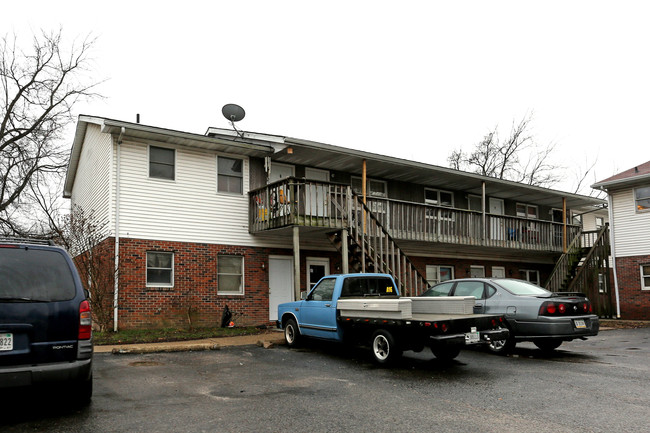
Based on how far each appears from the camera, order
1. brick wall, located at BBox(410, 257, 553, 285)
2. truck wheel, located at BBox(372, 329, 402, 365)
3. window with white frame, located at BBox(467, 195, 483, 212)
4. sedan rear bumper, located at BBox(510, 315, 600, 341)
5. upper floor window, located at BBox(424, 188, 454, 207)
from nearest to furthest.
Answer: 1. truck wheel, located at BBox(372, 329, 402, 365)
2. sedan rear bumper, located at BBox(510, 315, 600, 341)
3. brick wall, located at BBox(410, 257, 553, 285)
4. upper floor window, located at BBox(424, 188, 454, 207)
5. window with white frame, located at BBox(467, 195, 483, 212)

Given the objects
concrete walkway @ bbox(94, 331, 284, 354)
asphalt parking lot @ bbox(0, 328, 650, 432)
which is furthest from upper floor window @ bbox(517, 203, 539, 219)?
concrete walkway @ bbox(94, 331, 284, 354)

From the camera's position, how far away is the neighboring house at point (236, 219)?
48.2 feet

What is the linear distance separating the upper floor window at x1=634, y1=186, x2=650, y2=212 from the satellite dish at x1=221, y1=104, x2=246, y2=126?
663 inches

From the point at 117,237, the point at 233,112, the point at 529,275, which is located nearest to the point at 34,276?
the point at 117,237

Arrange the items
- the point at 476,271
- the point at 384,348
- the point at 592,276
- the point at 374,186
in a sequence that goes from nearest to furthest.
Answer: the point at 384,348
the point at 374,186
the point at 592,276
the point at 476,271

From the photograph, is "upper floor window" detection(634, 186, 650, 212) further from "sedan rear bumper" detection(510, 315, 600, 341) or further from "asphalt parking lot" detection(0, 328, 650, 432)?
"sedan rear bumper" detection(510, 315, 600, 341)

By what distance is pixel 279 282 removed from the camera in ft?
56.3

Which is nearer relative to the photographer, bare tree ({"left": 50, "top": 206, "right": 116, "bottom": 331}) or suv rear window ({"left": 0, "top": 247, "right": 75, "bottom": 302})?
suv rear window ({"left": 0, "top": 247, "right": 75, "bottom": 302})

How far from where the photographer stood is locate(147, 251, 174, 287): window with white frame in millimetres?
14900

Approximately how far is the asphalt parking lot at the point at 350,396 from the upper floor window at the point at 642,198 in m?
14.1

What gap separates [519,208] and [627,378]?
1879cm

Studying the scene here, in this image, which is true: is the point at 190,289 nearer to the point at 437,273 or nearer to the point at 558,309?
the point at 558,309

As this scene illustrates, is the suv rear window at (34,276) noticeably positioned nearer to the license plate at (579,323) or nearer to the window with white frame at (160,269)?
the license plate at (579,323)

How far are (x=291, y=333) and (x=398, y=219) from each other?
7.34 m
